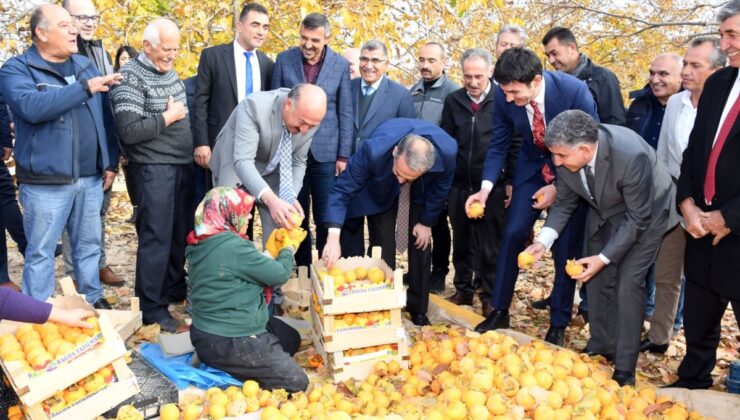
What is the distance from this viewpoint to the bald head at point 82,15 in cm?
458

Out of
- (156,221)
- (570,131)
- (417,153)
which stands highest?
(570,131)

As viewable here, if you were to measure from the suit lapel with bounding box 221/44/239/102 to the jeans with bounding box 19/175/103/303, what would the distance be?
47.0 inches

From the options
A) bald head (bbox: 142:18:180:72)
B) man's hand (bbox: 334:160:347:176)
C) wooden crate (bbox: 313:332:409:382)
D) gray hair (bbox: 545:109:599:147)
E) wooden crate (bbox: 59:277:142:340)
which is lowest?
wooden crate (bbox: 313:332:409:382)

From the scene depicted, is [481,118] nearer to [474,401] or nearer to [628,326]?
[628,326]

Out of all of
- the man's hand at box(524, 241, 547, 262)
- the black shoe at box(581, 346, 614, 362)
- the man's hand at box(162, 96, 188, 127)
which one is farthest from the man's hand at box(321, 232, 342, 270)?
the black shoe at box(581, 346, 614, 362)

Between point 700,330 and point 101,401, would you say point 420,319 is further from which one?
point 101,401

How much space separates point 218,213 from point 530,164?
2.18 meters

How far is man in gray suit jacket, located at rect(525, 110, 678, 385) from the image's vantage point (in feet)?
10.9

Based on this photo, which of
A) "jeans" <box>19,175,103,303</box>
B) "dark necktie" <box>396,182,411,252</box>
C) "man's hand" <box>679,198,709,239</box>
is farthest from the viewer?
"dark necktie" <box>396,182,411,252</box>

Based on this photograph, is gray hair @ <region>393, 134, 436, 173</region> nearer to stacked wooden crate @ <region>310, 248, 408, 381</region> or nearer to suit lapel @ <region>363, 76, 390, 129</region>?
stacked wooden crate @ <region>310, 248, 408, 381</region>

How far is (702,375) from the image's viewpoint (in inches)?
138

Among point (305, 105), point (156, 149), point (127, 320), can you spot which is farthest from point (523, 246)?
point (127, 320)

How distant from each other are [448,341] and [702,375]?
148 cm

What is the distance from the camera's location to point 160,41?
4.01 metres
